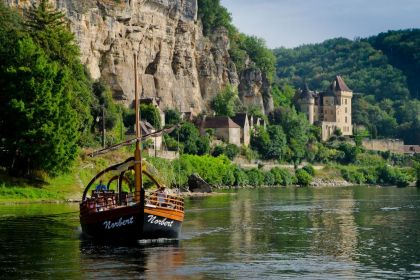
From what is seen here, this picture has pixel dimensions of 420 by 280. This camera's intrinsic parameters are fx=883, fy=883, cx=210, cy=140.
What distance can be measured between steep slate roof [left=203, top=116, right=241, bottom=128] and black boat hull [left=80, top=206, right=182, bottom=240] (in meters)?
106

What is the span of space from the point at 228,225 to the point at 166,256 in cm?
1697

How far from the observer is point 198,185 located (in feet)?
344

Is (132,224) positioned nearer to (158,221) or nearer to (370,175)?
(158,221)

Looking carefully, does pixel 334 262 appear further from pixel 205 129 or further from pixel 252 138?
pixel 252 138

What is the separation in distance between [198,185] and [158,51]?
43.1m

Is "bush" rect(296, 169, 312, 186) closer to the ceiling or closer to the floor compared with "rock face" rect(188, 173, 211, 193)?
closer to the floor

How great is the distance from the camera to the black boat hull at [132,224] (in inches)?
1660

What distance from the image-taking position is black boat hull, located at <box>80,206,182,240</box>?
4216 cm

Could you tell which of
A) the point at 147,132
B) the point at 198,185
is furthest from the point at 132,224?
the point at 147,132

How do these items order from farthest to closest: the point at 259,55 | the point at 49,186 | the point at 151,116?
the point at 259,55
the point at 151,116
the point at 49,186

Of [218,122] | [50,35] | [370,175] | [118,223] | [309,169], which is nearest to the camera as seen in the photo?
[118,223]

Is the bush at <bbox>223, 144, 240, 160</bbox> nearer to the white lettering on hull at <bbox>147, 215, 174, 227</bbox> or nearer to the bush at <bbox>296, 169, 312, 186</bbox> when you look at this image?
the bush at <bbox>296, 169, 312, 186</bbox>

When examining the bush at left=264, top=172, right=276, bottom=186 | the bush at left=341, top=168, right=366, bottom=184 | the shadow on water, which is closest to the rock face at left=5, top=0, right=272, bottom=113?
the bush at left=264, top=172, right=276, bottom=186

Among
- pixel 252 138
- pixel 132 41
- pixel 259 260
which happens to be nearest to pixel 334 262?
pixel 259 260
